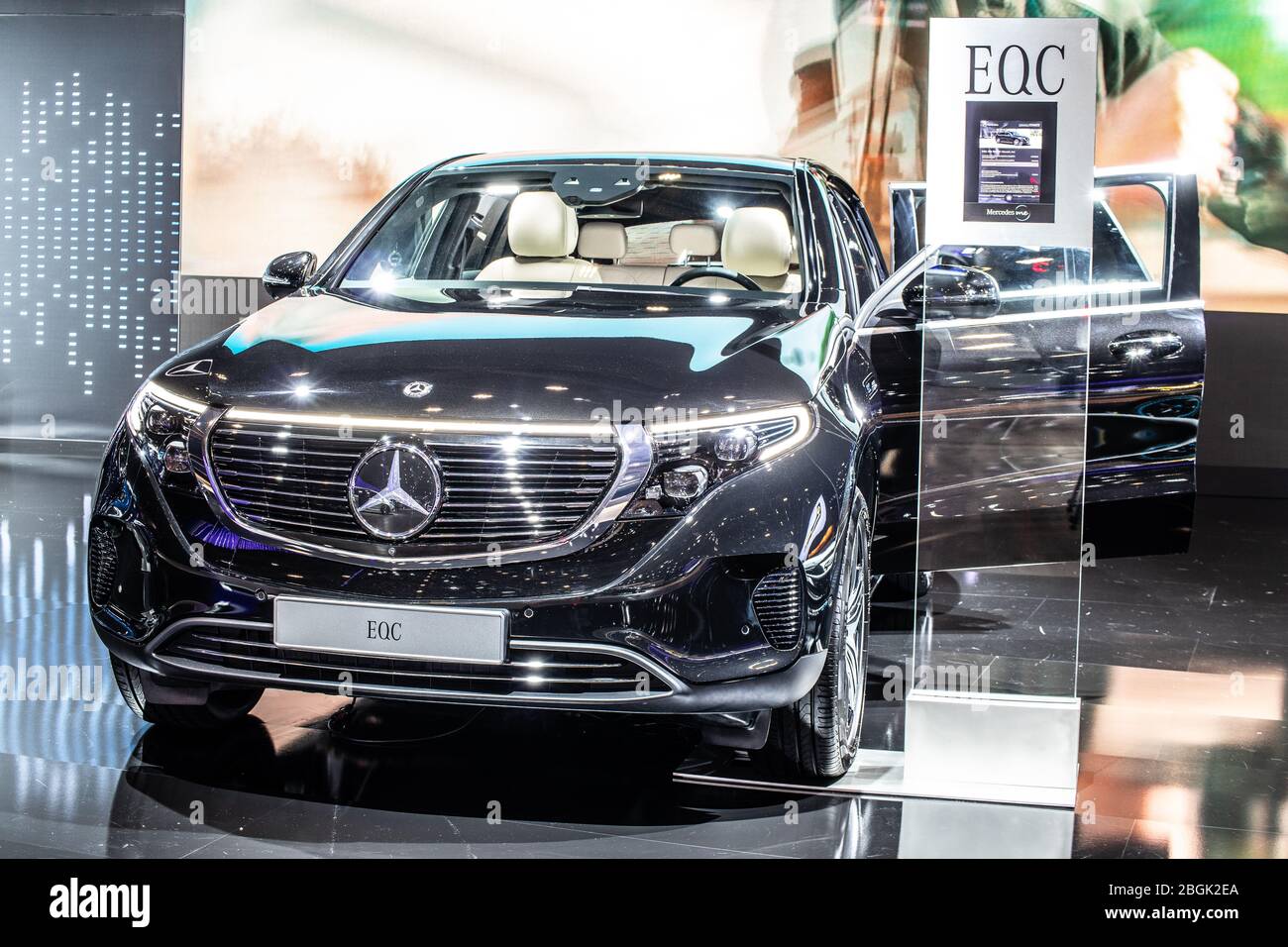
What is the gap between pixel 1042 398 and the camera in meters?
3.43

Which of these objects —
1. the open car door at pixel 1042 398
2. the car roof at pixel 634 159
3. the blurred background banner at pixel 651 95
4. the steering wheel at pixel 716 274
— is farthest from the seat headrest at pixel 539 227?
the blurred background banner at pixel 651 95

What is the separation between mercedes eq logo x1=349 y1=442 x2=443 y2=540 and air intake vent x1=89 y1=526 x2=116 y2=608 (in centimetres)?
63

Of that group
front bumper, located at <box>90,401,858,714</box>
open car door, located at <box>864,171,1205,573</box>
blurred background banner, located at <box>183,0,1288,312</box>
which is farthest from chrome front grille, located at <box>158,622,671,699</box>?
blurred background banner, located at <box>183,0,1288,312</box>

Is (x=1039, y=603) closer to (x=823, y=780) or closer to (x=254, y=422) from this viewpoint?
(x=823, y=780)

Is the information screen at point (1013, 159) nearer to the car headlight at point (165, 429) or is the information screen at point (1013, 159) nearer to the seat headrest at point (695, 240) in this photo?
the seat headrest at point (695, 240)

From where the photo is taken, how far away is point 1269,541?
7.95 metres

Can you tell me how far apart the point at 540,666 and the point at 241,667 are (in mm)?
648

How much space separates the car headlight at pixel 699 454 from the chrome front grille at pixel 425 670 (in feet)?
1.04

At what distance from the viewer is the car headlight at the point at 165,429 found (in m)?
3.05

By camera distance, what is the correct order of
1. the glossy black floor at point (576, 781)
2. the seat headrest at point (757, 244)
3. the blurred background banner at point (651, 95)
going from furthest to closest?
the blurred background banner at point (651, 95), the seat headrest at point (757, 244), the glossy black floor at point (576, 781)

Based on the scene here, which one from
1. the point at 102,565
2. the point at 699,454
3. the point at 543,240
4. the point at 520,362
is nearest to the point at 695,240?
the point at 543,240

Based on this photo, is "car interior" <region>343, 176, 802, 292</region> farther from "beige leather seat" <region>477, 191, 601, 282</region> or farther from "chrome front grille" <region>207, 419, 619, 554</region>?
"chrome front grille" <region>207, 419, 619, 554</region>

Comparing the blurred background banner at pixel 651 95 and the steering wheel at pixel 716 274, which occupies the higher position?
the blurred background banner at pixel 651 95

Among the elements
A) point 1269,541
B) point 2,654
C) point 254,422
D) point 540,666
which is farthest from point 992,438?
point 1269,541
